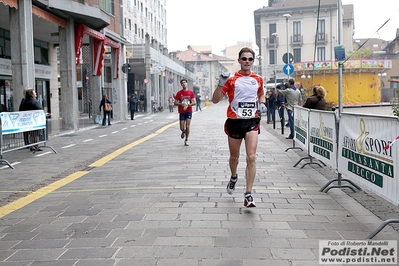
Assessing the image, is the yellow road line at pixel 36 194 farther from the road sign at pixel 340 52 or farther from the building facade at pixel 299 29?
the building facade at pixel 299 29

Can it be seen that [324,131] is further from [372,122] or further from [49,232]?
[49,232]

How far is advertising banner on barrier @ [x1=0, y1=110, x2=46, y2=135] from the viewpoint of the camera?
1010 cm

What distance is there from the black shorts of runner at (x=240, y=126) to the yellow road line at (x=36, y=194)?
292cm

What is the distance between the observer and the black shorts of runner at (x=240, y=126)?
5840 mm

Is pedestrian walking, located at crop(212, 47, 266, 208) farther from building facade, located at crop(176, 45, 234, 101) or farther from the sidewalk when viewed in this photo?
building facade, located at crop(176, 45, 234, 101)

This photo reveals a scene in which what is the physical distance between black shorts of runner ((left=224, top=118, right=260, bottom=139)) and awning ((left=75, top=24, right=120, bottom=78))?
16.0 metres

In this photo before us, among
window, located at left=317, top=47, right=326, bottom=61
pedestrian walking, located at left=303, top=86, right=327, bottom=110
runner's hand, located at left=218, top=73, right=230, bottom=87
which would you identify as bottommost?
pedestrian walking, located at left=303, top=86, right=327, bottom=110

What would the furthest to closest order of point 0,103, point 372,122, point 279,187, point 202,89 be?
point 202,89 < point 0,103 < point 279,187 < point 372,122

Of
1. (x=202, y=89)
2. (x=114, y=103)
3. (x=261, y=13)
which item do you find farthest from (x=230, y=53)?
(x=114, y=103)

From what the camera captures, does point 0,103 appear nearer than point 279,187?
No

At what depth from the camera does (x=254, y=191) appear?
674 cm

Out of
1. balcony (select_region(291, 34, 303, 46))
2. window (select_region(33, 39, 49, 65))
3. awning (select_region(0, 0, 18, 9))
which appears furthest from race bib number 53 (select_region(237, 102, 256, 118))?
balcony (select_region(291, 34, 303, 46))

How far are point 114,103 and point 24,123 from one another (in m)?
18.1

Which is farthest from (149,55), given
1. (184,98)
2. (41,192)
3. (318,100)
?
(41,192)
